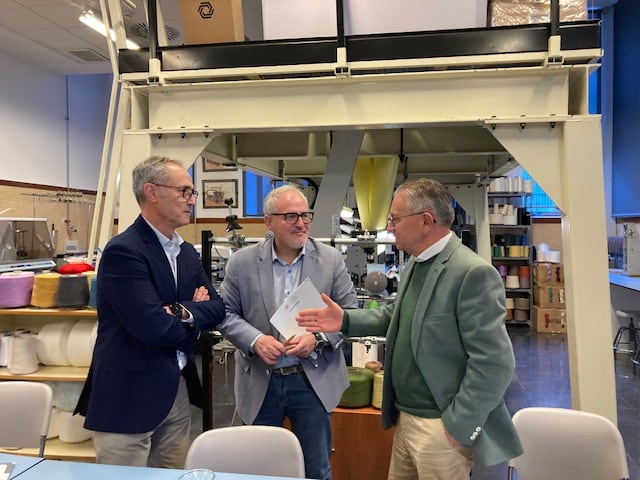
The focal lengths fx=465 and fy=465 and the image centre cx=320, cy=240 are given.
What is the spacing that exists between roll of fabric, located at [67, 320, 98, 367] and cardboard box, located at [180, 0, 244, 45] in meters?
1.83

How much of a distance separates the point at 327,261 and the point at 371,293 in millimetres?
1284

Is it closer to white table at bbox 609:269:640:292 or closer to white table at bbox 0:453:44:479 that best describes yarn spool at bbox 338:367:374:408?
white table at bbox 0:453:44:479

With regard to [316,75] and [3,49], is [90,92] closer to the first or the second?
[3,49]

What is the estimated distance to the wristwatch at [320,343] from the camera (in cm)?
194

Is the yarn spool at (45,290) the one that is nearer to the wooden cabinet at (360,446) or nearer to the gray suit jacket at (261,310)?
the gray suit jacket at (261,310)

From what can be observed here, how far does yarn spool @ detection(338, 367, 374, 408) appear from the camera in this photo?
8.82ft

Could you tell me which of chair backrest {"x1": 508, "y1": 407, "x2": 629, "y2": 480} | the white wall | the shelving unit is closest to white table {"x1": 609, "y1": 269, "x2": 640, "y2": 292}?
the shelving unit

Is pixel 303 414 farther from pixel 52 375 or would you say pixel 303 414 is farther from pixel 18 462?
pixel 52 375

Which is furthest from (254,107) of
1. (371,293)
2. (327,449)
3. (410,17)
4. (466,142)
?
(466,142)

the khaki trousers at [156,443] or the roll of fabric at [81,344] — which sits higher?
the roll of fabric at [81,344]

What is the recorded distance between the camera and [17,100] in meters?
7.39

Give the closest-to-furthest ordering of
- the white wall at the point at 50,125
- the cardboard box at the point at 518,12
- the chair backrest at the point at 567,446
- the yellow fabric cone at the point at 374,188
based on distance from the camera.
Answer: the chair backrest at the point at 567,446
the cardboard box at the point at 518,12
the yellow fabric cone at the point at 374,188
the white wall at the point at 50,125

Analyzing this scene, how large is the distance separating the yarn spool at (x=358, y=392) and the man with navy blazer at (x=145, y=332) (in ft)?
3.55

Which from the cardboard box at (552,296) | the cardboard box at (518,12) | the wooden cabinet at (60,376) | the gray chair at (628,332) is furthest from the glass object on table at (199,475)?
the cardboard box at (552,296)
